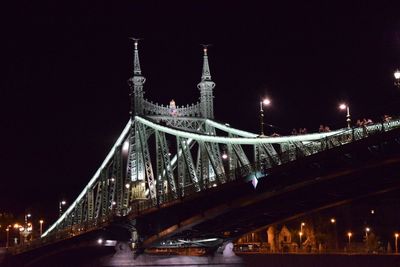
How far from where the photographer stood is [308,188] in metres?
47.2

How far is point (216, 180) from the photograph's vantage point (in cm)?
5294

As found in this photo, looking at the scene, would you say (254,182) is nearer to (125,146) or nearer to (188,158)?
(188,158)

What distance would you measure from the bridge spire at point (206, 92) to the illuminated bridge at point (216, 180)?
4.5 inches

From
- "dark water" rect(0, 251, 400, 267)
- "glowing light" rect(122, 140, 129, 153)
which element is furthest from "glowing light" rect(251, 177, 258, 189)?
"glowing light" rect(122, 140, 129, 153)

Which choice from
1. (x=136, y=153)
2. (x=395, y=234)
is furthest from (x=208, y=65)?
(x=395, y=234)

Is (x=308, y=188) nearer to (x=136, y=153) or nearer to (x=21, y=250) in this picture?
(x=136, y=153)

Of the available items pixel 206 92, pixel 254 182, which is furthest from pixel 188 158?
pixel 254 182

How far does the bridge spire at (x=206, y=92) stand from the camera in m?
78.8

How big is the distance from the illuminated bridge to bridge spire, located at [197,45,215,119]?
0.38 ft

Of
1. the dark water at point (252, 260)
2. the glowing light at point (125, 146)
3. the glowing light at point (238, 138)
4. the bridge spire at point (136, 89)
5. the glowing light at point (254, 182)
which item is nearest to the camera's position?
the glowing light at point (254, 182)

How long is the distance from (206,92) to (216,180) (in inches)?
1117

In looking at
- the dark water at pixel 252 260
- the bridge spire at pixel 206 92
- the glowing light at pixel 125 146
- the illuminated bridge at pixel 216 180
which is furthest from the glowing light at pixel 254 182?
Answer: the glowing light at pixel 125 146

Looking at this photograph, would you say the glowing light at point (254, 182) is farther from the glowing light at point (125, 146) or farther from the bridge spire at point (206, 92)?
the glowing light at point (125, 146)

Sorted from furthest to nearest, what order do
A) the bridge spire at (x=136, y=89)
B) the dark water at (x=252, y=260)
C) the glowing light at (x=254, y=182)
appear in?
the bridge spire at (x=136, y=89) → the dark water at (x=252, y=260) → the glowing light at (x=254, y=182)
